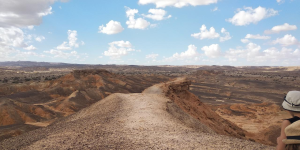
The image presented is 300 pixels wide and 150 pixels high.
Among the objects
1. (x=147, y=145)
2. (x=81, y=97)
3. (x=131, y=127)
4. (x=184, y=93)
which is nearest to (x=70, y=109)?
(x=81, y=97)

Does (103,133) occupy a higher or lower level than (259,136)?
higher

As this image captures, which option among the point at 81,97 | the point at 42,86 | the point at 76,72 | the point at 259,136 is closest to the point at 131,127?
the point at 259,136

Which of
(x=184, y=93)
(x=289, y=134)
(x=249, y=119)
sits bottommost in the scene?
(x=249, y=119)

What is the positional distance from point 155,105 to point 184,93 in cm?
1153

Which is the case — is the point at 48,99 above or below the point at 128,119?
below

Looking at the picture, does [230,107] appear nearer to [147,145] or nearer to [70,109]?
[70,109]

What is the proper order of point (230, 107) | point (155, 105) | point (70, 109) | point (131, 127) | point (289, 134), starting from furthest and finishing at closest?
point (230, 107)
point (70, 109)
point (155, 105)
point (131, 127)
point (289, 134)

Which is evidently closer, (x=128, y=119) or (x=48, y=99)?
(x=128, y=119)

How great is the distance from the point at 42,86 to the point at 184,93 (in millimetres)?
33492

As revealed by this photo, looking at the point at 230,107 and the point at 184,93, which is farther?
the point at 230,107

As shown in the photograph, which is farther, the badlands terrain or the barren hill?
the barren hill

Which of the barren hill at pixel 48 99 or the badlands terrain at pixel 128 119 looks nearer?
the badlands terrain at pixel 128 119

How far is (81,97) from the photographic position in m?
33.1

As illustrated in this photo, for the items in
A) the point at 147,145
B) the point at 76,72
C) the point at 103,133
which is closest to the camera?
the point at 147,145
